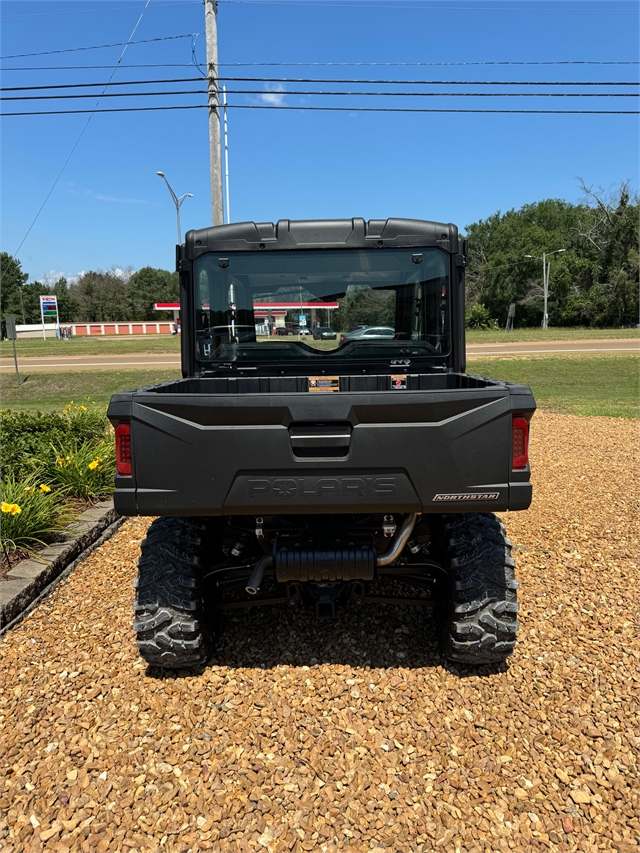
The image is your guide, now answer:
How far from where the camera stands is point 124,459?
2.46 metres

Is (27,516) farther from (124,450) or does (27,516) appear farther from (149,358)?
(149,358)

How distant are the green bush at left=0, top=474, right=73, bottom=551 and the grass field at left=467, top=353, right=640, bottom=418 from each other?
8689 millimetres

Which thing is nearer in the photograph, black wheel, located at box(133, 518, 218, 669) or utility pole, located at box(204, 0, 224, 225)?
black wheel, located at box(133, 518, 218, 669)

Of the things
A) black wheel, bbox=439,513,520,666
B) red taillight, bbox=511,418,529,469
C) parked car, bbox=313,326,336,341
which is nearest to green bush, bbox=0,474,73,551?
parked car, bbox=313,326,336,341

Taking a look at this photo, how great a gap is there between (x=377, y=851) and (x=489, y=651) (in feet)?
3.52

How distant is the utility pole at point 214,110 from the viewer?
459 inches

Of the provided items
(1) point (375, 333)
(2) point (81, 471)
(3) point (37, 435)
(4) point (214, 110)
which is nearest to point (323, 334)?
(1) point (375, 333)

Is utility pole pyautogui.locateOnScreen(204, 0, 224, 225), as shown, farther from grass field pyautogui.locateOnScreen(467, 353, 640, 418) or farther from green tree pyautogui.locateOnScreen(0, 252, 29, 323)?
green tree pyautogui.locateOnScreen(0, 252, 29, 323)

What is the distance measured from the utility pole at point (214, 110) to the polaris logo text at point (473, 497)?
10342 mm

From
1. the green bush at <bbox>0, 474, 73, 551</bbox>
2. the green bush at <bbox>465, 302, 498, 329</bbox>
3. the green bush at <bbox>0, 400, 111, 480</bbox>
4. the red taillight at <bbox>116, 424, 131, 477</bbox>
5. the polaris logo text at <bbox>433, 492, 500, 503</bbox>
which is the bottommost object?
the green bush at <bbox>0, 474, 73, 551</bbox>

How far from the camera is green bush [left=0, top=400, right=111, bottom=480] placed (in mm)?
5590

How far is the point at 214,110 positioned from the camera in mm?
11727

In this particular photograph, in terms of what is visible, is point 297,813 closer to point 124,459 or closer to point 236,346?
point 124,459

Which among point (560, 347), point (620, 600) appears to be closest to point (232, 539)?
point (620, 600)
